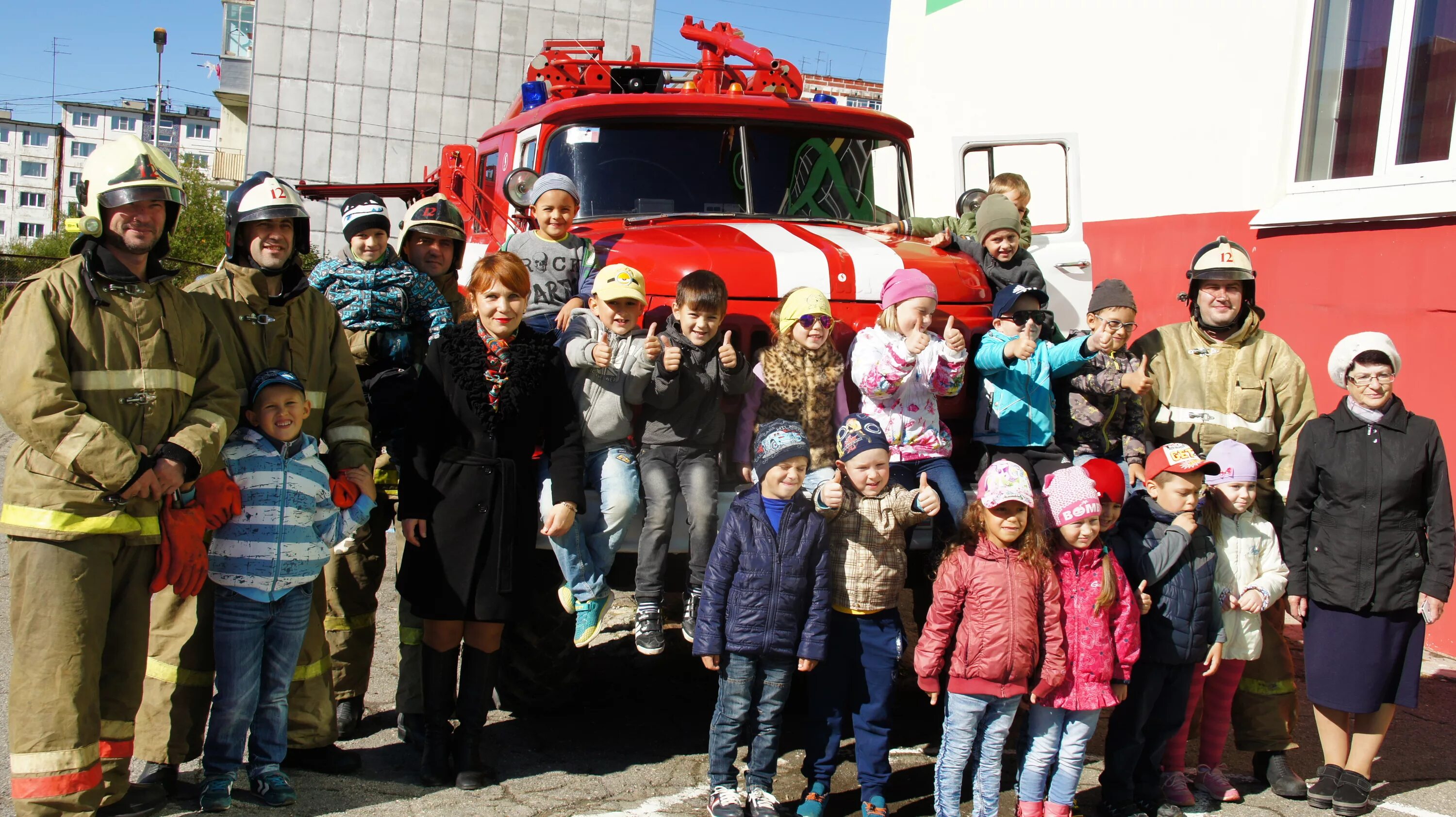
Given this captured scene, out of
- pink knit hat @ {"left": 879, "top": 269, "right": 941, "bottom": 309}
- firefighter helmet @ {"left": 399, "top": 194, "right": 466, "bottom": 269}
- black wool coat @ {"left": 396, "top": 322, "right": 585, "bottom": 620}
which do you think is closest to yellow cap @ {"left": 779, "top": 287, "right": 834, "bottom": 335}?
pink knit hat @ {"left": 879, "top": 269, "right": 941, "bottom": 309}

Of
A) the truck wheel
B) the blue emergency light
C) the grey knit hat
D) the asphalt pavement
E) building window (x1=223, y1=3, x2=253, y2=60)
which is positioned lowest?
the asphalt pavement

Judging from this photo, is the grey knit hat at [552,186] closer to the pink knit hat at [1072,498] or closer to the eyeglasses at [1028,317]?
the eyeglasses at [1028,317]

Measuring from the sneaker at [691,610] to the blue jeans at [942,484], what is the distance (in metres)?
0.82

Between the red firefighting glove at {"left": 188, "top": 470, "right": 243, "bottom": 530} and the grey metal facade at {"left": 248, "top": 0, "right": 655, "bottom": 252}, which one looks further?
the grey metal facade at {"left": 248, "top": 0, "right": 655, "bottom": 252}

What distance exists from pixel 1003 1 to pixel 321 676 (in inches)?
384

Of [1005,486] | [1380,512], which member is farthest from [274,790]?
[1380,512]

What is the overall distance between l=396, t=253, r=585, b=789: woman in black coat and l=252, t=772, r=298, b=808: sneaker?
484 millimetres

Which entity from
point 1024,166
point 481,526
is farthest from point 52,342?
point 1024,166

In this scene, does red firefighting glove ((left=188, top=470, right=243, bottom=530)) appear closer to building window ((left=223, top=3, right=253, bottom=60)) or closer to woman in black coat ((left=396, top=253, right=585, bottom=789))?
woman in black coat ((left=396, top=253, right=585, bottom=789))

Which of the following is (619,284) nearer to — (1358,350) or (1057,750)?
(1057,750)

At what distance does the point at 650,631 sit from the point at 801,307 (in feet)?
4.40

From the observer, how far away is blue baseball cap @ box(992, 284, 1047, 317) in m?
4.92

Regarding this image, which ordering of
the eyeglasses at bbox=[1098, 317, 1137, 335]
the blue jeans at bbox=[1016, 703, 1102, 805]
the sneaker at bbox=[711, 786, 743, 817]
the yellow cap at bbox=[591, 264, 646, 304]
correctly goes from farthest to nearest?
1. the eyeglasses at bbox=[1098, 317, 1137, 335]
2. the yellow cap at bbox=[591, 264, 646, 304]
3. the blue jeans at bbox=[1016, 703, 1102, 805]
4. the sneaker at bbox=[711, 786, 743, 817]

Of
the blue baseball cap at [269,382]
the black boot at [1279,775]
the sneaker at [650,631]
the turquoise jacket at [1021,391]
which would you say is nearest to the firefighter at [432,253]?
the blue baseball cap at [269,382]
